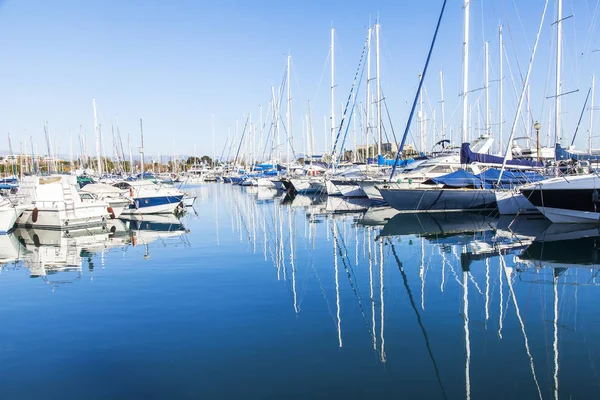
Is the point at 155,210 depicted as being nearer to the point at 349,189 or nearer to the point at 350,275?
the point at 349,189

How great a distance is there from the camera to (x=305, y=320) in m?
8.95

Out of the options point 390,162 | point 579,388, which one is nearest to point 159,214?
point 390,162

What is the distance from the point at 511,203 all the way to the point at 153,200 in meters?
19.2

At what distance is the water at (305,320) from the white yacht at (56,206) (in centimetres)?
575

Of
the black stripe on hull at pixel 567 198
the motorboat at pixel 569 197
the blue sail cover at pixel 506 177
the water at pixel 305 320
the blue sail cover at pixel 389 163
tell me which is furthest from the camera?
the blue sail cover at pixel 389 163

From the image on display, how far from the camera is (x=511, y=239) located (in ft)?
57.8

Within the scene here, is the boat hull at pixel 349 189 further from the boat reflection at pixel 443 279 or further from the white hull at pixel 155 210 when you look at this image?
the boat reflection at pixel 443 279

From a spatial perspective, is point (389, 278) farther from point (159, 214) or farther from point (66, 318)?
point (159, 214)

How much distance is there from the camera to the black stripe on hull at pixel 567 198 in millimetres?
19375

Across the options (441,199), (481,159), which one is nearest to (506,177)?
(481,159)

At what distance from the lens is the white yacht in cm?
2350

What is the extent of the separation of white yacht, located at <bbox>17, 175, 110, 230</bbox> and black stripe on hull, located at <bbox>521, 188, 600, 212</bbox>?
1957 cm

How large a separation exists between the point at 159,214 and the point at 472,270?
21.4 meters

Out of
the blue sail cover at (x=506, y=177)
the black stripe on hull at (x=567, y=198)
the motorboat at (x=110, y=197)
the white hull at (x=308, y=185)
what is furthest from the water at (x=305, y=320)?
the white hull at (x=308, y=185)
